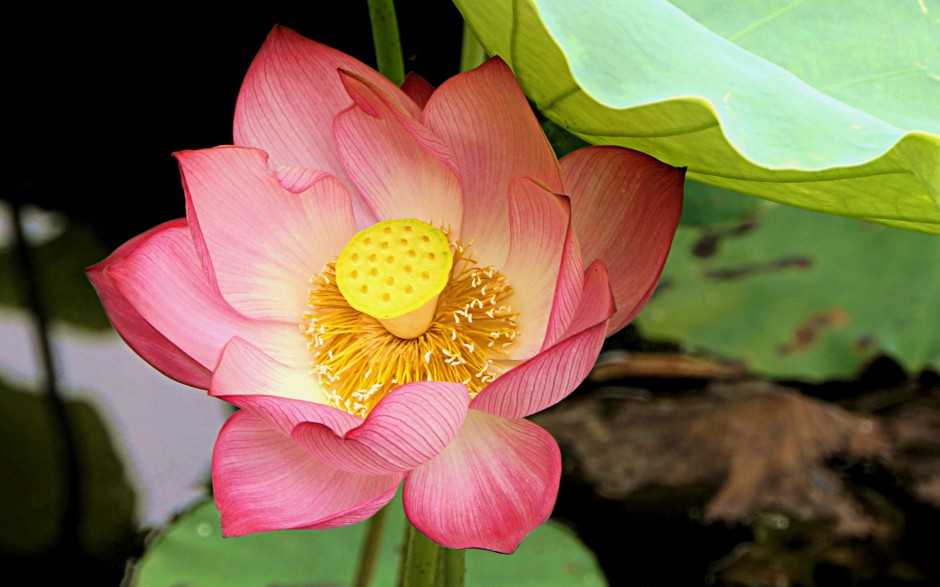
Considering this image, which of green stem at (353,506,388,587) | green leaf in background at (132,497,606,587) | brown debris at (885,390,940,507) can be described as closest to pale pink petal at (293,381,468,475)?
green stem at (353,506,388,587)

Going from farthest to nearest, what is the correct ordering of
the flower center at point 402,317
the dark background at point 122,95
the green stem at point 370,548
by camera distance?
the dark background at point 122,95, the green stem at point 370,548, the flower center at point 402,317

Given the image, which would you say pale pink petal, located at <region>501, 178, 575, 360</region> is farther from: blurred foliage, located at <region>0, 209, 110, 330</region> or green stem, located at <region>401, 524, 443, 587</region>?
blurred foliage, located at <region>0, 209, 110, 330</region>

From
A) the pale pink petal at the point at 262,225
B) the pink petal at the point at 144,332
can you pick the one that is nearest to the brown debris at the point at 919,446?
the pale pink petal at the point at 262,225

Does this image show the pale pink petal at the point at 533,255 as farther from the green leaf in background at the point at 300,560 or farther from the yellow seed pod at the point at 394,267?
the green leaf in background at the point at 300,560

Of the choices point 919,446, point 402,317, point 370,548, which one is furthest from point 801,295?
point 402,317

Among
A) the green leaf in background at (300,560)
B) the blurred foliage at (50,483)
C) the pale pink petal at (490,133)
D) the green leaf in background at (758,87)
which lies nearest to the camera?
the green leaf in background at (758,87)

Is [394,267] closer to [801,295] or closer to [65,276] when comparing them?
[801,295]
